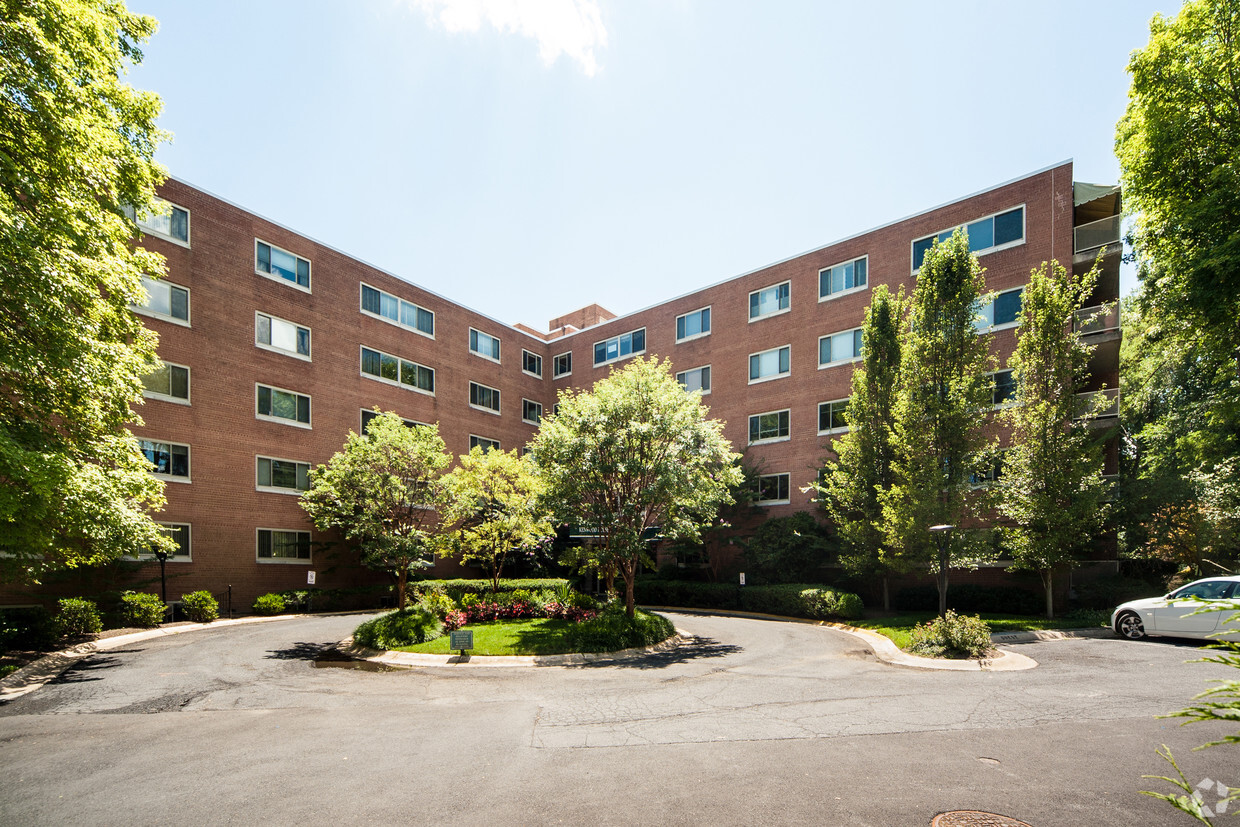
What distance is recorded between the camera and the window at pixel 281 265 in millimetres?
30094

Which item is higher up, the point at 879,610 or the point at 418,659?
the point at 418,659

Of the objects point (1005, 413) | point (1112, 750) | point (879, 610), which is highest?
point (1005, 413)

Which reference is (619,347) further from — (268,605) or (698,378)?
(268,605)

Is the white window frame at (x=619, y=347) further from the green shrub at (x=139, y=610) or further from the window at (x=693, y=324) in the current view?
the green shrub at (x=139, y=610)

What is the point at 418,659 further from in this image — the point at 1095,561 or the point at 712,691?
the point at 1095,561

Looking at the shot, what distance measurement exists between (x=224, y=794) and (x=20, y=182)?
11834 millimetres

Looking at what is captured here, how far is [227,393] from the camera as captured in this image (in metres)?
28.1

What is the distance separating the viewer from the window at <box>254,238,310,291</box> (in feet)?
98.7

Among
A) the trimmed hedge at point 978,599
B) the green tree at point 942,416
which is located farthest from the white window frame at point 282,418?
the trimmed hedge at point 978,599

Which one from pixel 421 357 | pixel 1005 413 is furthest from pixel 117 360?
pixel 1005 413

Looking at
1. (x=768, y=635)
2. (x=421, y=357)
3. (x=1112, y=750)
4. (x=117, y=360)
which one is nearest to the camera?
(x=1112, y=750)

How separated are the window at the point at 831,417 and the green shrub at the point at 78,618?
97.6 feet

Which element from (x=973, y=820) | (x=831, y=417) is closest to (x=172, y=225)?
(x=831, y=417)

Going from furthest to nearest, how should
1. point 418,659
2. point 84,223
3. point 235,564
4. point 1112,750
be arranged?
1. point 235,564
2. point 418,659
3. point 84,223
4. point 1112,750
